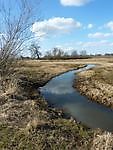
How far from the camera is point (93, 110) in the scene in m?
22.0

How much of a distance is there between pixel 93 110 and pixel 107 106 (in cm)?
147

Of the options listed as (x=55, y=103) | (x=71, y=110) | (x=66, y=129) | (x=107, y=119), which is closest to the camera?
(x=66, y=129)

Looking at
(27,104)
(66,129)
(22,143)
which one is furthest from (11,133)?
(27,104)

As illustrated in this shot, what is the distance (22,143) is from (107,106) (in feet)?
39.8

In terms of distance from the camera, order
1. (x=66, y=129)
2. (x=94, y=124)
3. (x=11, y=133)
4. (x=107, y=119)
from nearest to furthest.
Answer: (x=11, y=133), (x=66, y=129), (x=94, y=124), (x=107, y=119)

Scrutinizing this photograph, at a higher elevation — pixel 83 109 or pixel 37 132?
pixel 37 132

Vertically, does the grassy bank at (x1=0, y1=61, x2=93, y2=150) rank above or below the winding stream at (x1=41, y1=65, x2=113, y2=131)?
above

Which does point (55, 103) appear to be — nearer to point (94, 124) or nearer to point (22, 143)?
point (94, 124)

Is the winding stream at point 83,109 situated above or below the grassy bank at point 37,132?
below

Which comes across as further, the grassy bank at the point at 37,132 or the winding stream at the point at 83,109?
the winding stream at the point at 83,109

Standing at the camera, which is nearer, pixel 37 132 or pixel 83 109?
pixel 37 132

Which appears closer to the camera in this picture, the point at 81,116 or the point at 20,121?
the point at 20,121

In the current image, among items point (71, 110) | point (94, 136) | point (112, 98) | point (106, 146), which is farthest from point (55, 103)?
point (106, 146)

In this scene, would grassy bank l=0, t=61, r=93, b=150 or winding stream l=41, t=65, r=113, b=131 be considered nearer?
grassy bank l=0, t=61, r=93, b=150
